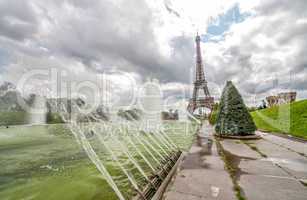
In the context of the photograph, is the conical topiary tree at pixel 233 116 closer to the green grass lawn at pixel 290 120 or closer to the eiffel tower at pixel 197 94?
the green grass lawn at pixel 290 120

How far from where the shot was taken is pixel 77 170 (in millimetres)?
5168

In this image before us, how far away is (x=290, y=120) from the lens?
468 inches

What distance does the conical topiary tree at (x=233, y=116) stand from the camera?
30.5 ft

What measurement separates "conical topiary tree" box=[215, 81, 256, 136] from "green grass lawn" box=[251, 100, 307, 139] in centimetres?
330

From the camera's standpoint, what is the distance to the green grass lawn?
10.3m

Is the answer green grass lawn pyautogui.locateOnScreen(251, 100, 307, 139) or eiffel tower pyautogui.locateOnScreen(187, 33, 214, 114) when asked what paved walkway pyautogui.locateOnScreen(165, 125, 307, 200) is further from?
eiffel tower pyautogui.locateOnScreen(187, 33, 214, 114)

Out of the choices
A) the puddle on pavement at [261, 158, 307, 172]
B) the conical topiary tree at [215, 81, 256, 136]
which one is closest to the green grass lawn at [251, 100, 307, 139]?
the conical topiary tree at [215, 81, 256, 136]

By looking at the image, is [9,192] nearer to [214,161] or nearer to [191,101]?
[214,161]

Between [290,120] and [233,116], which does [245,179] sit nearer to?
[233,116]

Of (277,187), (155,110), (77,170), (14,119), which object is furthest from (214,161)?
(14,119)

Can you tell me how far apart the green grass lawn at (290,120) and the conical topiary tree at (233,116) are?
3.30 metres

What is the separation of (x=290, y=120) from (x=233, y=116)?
6.24 m

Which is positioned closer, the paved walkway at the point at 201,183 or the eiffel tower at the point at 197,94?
the paved walkway at the point at 201,183

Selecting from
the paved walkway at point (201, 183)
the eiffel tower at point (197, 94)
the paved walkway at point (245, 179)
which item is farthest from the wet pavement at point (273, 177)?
the eiffel tower at point (197, 94)
